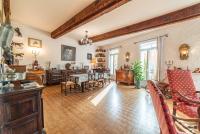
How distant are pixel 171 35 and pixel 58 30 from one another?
199 inches

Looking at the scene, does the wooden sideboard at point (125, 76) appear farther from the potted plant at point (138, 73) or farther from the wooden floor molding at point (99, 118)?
the wooden floor molding at point (99, 118)

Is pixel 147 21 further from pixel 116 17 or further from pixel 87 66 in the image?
pixel 87 66

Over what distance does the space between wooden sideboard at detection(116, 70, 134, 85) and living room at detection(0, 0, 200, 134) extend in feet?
0.18

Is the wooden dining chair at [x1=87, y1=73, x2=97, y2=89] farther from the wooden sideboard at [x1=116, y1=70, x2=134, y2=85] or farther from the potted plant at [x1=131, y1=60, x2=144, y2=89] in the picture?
the potted plant at [x1=131, y1=60, x2=144, y2=89]

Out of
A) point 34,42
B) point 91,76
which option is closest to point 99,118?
point 91,76

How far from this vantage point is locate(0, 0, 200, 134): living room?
5.85ft

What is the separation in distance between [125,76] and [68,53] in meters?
3.72

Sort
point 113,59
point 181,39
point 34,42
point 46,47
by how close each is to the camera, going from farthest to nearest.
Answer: point 113,59
point 46,47
point 34,42
point 181,39

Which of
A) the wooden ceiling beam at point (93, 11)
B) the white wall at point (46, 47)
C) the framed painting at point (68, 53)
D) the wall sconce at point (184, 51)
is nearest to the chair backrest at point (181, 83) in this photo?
the wooden ceiling beam at point (93, 11)

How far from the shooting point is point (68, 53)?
7.91 meters

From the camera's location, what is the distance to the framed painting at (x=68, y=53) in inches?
300

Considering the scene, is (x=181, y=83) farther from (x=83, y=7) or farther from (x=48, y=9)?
(x=48, y=9)

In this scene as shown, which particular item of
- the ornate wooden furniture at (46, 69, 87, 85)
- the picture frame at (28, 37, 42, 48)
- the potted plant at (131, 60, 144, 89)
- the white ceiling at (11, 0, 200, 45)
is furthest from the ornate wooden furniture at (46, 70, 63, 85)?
the potted plant at (131, 60, 144, 89)

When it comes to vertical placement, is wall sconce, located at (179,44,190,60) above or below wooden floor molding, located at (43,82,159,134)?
above
